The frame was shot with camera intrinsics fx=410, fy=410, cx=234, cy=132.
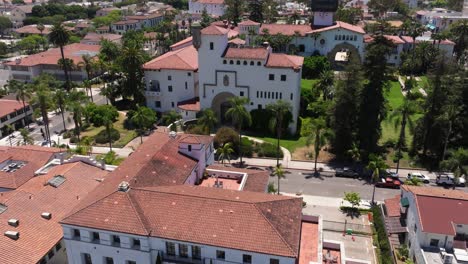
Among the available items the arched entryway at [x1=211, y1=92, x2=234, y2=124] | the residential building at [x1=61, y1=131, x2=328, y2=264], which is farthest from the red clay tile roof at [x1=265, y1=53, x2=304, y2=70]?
the residential building at [x1=61, y1=131, x2=328, y2=264]

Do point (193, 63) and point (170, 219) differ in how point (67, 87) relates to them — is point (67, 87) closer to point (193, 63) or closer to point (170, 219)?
point (193, 63)

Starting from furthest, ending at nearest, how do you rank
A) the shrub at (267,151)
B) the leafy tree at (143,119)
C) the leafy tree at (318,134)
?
the leafy tree at (143,119) < the shrub at (267,151) < the leafy tree at (318,134)

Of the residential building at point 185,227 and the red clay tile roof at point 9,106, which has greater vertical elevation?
the residential building at point 185,227

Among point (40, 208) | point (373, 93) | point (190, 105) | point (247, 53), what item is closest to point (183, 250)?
point (40, 208)

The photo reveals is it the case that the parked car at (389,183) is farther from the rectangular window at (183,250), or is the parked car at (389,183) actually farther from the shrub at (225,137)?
the rectangular window at (183,250)

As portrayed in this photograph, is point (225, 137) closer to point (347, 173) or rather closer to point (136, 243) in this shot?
point (347, 173)

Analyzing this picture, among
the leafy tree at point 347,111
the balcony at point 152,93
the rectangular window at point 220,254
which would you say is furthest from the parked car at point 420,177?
the balcony at point 152,93

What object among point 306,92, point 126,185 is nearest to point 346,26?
point 306,92
